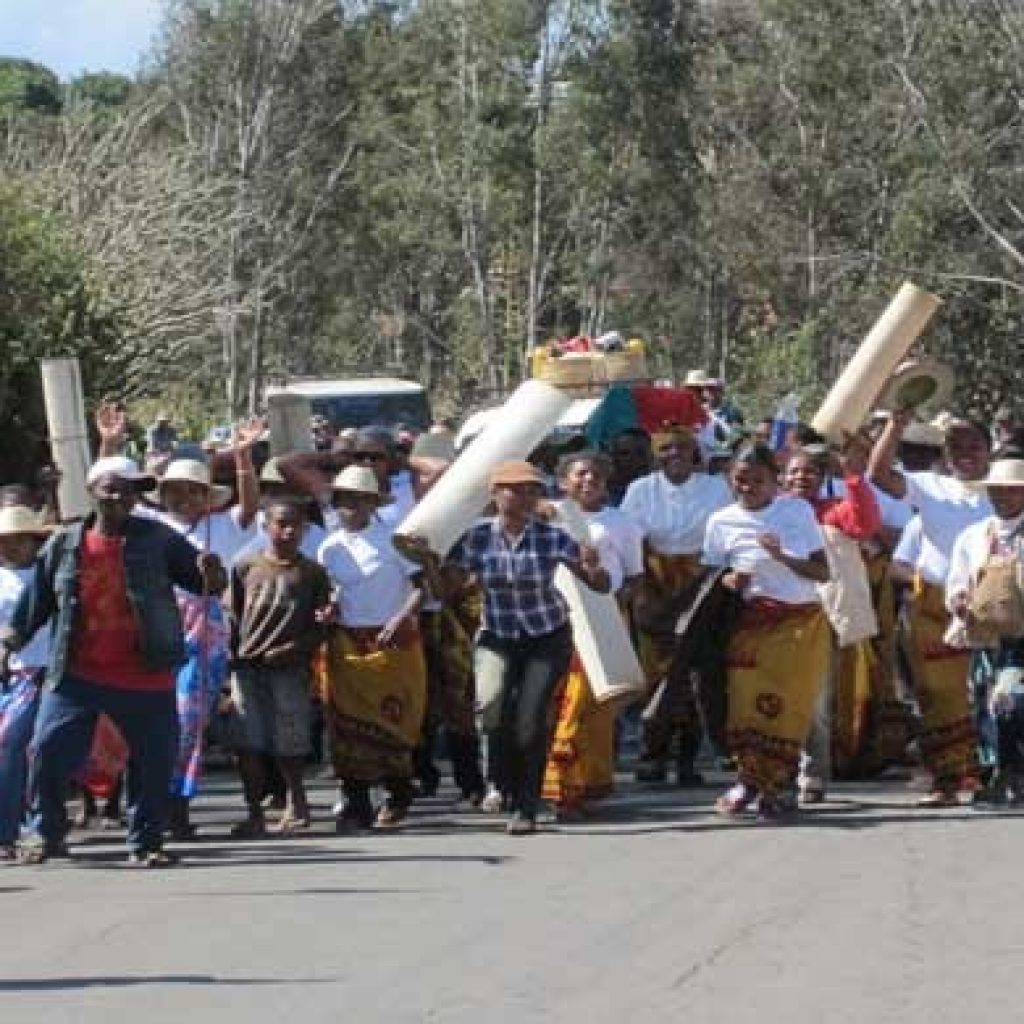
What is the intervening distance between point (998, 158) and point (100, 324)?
23353mm

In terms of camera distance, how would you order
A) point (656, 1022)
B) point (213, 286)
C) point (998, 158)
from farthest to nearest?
point (998, 158) < point (213, 286) < point (656, 1022)

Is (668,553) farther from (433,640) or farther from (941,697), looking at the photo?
(941,697)

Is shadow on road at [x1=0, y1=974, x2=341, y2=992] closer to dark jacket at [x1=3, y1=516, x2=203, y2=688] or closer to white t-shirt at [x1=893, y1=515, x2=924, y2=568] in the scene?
dark jacket at [x1=3, y1=516, x2=203, y2=688]

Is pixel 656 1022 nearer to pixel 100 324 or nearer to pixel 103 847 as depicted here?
pixel 103 847

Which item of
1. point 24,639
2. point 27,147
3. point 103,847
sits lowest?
point 103,847

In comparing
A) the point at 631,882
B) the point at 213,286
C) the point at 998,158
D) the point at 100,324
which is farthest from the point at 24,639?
the point at 998,158

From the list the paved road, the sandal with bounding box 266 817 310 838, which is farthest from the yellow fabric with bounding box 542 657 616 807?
the sandal with bounding box 266 817 310 838

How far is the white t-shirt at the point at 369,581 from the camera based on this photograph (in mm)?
13969

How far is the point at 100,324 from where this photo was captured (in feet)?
84.3

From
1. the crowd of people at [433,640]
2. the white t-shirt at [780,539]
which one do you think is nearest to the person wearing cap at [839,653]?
the crowd of people at [433,640]

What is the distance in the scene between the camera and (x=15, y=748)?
13.0 m

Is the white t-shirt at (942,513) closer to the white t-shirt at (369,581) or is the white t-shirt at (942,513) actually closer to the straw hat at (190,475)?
the white t-shirt at (369,581)

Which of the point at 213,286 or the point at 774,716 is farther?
the point at 213,286

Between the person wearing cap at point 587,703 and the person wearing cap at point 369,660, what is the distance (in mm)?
720
